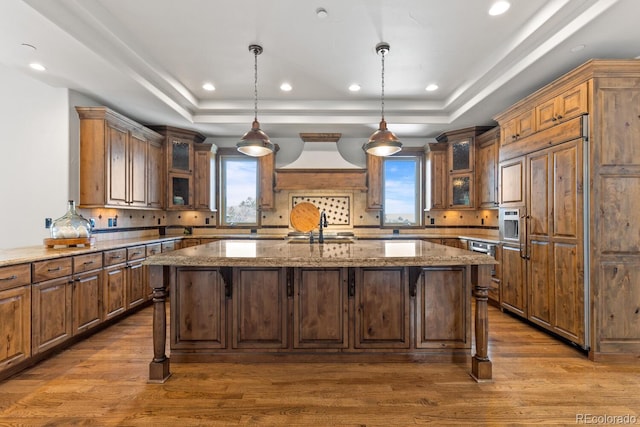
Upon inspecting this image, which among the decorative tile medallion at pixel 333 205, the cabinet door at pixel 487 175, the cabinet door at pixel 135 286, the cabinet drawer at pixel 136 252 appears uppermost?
the cabinet door at pixel 487 175

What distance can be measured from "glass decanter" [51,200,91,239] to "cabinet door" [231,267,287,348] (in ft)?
6.32

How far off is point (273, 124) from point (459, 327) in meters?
3.86

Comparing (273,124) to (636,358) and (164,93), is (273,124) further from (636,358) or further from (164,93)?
(636,358)

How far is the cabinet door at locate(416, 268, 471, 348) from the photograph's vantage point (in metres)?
2.59

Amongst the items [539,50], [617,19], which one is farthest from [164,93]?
[617,19]

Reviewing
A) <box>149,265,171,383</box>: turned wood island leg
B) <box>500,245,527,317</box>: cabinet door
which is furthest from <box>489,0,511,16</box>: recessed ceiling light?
<box>149,265,171,383</box>: turned wood island leg

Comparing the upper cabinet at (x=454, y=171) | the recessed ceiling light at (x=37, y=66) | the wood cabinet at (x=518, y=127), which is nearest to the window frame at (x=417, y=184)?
the upper cabinet at (x=454, y=171)

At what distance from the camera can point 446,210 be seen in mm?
5508

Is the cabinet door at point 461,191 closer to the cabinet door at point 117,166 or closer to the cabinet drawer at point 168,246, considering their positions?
the cabinet drawer at point 168,246

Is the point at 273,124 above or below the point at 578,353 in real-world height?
above

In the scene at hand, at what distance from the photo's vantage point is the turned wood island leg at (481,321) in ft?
7.49

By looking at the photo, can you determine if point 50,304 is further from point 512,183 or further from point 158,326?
point 512,183

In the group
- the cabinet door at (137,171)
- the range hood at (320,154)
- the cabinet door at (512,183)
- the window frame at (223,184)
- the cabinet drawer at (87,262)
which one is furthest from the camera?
the window frame at (223,184)

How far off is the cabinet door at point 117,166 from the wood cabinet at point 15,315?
5.34 ft
